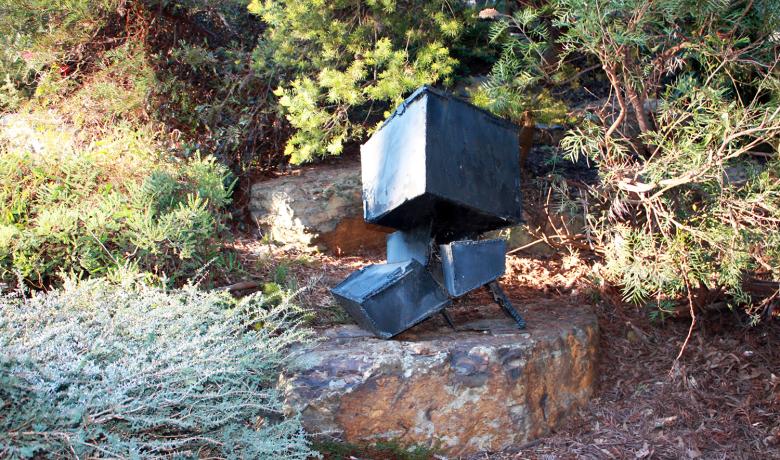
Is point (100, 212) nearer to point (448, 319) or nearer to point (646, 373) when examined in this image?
point (448, 319)

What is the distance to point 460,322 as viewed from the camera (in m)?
4.08

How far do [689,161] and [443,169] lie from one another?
1.31 meters

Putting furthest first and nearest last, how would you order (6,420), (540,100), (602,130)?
(540,100) → (602,130) → (6,420)

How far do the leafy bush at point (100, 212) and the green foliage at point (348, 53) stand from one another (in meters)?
0.90

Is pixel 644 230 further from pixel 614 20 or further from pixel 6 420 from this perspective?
pixel 6 420

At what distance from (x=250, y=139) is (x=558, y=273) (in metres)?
2.63

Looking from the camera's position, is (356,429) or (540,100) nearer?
(356,429)

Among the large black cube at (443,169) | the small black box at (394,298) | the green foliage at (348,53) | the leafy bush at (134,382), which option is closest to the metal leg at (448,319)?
the small black box at (394,298)

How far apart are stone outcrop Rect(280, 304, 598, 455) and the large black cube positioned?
0.60 metres

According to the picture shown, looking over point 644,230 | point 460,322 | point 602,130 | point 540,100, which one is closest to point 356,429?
point 460,322

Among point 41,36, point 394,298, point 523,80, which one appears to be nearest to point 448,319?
point 394,298

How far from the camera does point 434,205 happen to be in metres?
3.62

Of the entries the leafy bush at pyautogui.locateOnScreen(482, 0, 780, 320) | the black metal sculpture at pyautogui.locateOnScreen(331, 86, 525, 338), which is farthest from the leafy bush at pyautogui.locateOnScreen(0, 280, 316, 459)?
the leafy bush at pyautogui.locateOnScreen(482, 0, 780, 320)

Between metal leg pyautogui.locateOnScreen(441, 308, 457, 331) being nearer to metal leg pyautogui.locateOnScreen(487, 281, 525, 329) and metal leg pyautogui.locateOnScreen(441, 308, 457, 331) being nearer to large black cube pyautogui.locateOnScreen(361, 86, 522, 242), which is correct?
metal leg pyautogui.locateOnScreen(487, 281, 525, 329)
